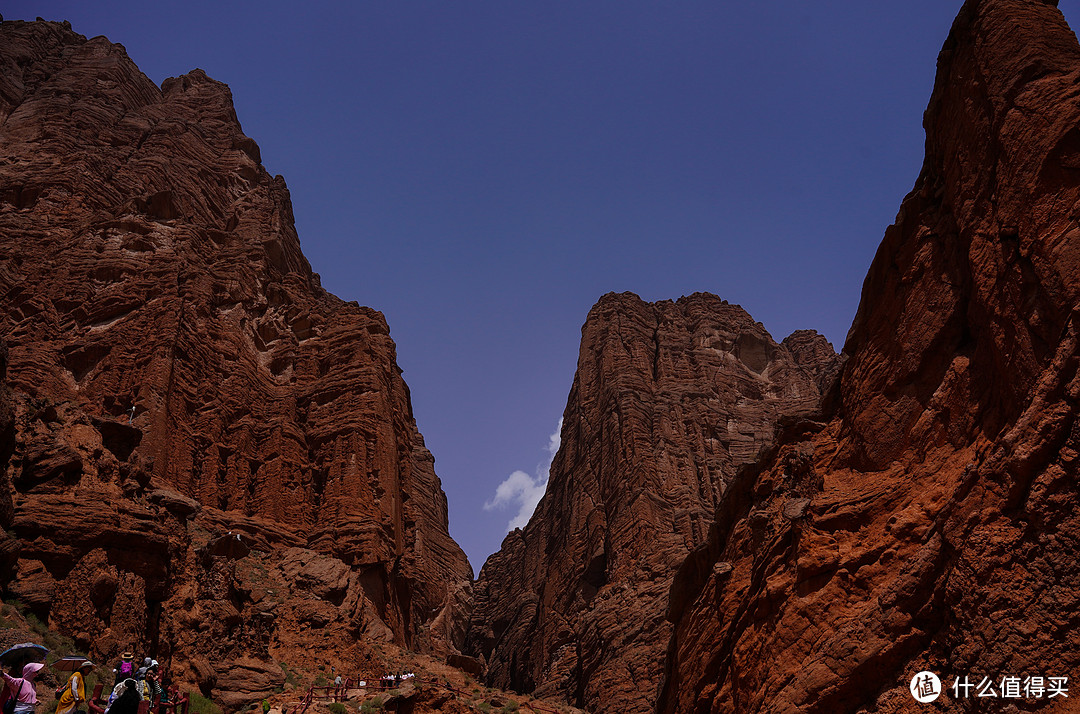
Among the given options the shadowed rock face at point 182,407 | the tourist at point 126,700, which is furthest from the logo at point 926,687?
the shadowed rock face at point 182,407

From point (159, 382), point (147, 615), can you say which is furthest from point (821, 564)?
point (159, 382)

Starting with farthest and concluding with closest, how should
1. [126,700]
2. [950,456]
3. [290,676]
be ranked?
[290,676] → [950,456] → [126,700]

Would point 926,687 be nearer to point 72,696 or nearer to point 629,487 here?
point 72,696

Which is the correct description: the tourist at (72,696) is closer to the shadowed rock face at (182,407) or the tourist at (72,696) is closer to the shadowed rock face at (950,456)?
the shadowed rock face at (182,407)

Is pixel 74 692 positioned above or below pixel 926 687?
below

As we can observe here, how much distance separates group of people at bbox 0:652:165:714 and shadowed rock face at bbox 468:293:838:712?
1490 inches

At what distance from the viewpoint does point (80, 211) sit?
156 feet

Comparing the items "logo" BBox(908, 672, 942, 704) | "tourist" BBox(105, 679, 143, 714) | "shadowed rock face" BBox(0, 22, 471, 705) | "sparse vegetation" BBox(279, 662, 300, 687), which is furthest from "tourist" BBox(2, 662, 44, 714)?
"sparse vegetation" BBox(279, 662, 300, 687)

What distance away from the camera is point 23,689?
8.77 m

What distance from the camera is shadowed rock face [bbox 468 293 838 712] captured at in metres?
52.5

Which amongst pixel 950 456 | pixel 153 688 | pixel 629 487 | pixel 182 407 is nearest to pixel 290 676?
pixel 182 407

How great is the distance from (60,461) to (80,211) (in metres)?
32.0

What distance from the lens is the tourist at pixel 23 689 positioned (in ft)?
28.5

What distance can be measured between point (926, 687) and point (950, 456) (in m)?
4.21
